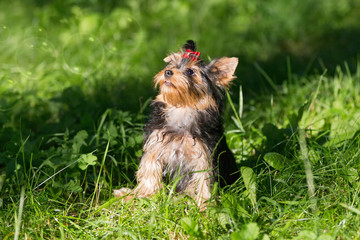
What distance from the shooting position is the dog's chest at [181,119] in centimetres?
360

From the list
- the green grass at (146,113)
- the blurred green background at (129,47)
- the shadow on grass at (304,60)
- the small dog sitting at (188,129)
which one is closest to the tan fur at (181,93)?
the small dog sitting at (188,129)

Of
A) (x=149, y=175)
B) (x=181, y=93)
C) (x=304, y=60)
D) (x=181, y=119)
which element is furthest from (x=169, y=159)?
(x=304, y=60)

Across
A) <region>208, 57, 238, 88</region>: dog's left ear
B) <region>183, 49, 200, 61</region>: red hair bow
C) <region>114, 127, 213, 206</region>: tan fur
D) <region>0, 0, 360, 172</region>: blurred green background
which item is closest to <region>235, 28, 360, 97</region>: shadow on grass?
<region>0, 0, 360, 172</region>: blurred green background

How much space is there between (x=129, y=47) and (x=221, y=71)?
429 centimetres

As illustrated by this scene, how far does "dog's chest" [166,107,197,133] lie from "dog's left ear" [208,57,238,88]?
367 millimetres

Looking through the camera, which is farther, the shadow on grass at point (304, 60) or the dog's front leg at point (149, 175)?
the shadow on grass at point (304, 60)

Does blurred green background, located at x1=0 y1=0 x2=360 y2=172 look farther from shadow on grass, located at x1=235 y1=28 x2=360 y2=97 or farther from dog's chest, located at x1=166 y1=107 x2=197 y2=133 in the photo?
dog's chest, located at x1=166 y1=107 x2=197 y2=133

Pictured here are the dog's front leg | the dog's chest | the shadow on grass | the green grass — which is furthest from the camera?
the shadow on grass

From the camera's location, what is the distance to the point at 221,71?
3746 mm

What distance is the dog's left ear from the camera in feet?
12.1

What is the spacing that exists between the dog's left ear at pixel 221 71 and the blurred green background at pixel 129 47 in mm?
1206

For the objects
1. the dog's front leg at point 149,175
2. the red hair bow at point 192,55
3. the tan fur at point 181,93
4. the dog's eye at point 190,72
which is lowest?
the dog's front leg at point 149,175

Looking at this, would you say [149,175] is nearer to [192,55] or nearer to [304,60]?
[192,55]

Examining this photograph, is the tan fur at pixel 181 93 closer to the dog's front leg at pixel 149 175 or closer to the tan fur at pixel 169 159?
the tan fur at pixel 169 159
